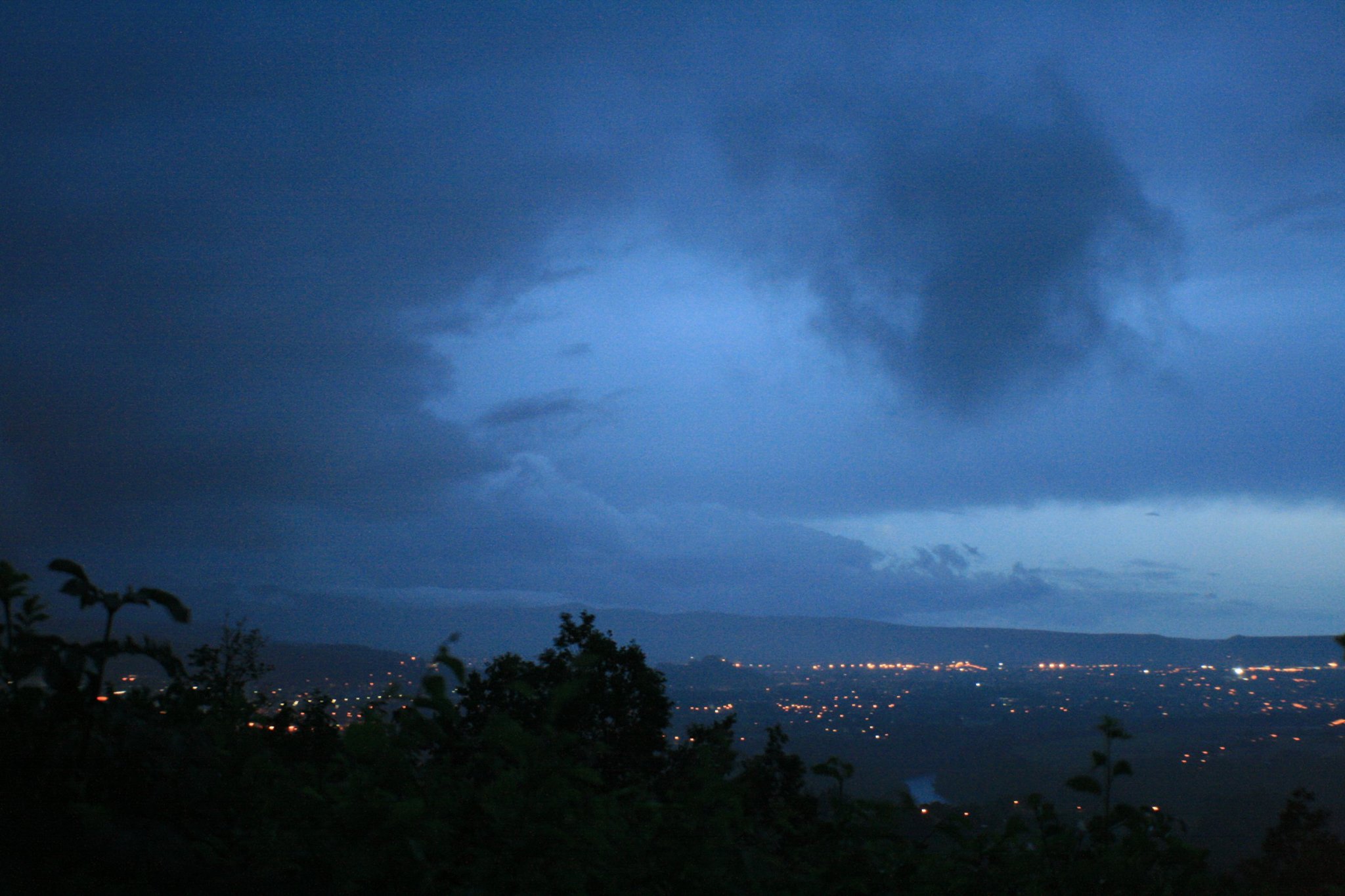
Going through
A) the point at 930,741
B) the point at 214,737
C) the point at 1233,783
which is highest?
the point at 214,737

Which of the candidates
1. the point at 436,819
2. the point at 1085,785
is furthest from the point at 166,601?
the point at 1085,785

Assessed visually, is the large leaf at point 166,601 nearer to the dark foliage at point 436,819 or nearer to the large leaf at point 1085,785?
the dark foliage at point 436,819

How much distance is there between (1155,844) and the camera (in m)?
4.12

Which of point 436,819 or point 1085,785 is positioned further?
point 1085,785

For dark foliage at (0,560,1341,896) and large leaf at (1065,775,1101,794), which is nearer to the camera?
dark foliage at (0,560,1341,896)

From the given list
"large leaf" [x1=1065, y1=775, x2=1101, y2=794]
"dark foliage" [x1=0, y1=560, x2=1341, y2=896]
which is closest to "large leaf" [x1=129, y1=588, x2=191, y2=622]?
"dark foliage" [x1=0, y1=560, x2=1341, y2=896]

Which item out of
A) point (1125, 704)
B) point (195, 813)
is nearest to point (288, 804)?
point (195, 813)

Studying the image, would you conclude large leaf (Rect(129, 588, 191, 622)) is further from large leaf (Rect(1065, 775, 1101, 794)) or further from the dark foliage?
large leaf (Rect(1065, 775, 1101, 794))

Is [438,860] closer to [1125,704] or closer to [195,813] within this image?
[195,813]

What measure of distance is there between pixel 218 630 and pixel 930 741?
2396 inches

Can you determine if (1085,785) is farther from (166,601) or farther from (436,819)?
(166,601)

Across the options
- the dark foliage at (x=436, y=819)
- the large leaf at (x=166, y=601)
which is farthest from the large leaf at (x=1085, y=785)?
the large leaf at (x=166, y=601)

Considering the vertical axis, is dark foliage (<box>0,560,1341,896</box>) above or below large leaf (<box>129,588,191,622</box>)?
below

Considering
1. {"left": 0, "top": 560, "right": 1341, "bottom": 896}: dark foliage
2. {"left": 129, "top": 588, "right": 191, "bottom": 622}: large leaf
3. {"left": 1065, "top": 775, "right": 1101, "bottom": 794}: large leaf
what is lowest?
{"left": 0, "top": 560, "right": 1341, "bottom": 896}: dark foliage
